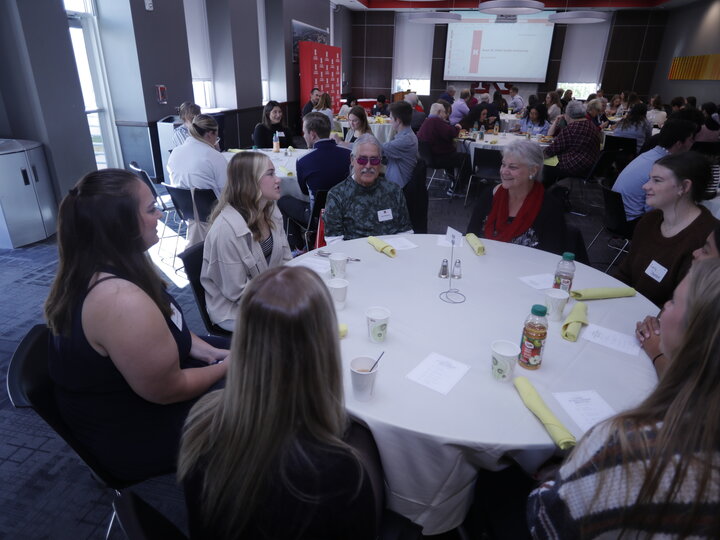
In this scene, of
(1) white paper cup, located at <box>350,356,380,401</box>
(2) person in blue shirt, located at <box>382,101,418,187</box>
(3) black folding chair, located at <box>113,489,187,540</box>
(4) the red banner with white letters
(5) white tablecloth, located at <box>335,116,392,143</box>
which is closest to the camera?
(3) black folding chair, located at <box>113,489,187,540</box>

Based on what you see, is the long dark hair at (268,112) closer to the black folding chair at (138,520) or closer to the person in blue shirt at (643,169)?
the person in blue shirt at (643,169)

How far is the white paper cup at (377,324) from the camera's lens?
151 cm

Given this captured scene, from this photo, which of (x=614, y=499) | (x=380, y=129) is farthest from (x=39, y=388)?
(x=380, y=129)

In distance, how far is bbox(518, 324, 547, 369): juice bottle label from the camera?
1.37 meters

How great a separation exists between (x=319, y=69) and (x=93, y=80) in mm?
6444

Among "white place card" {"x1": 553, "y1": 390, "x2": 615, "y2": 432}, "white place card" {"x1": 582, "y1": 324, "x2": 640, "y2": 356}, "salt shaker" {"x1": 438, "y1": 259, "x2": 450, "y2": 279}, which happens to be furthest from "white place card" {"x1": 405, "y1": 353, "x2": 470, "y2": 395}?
"salt shaker" {"x1": 438, "y1": 259, "x2": 450, "y2": 279}

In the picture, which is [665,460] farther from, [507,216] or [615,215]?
[615,215]

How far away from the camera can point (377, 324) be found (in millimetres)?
1512

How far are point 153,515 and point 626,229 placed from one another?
159 inches

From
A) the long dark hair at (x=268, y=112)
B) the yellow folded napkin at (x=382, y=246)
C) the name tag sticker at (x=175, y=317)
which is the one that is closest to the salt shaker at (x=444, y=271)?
the yellow folded napkin at (x=382, y=246)

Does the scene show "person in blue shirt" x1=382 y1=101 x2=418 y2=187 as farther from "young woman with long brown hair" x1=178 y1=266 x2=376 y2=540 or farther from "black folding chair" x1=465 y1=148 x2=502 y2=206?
"young woman with long brown hair" x1=178 y1=266 x2=376 y2=540

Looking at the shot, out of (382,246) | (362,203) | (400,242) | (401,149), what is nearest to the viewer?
(382,246)

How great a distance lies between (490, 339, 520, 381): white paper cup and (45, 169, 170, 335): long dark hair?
1.09 meters

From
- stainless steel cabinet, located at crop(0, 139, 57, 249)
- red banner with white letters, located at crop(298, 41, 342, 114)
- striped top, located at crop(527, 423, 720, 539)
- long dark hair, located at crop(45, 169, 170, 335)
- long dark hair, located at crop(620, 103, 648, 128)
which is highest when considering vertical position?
red banner with white letters, located at crop(298, 41, 342, 114)
